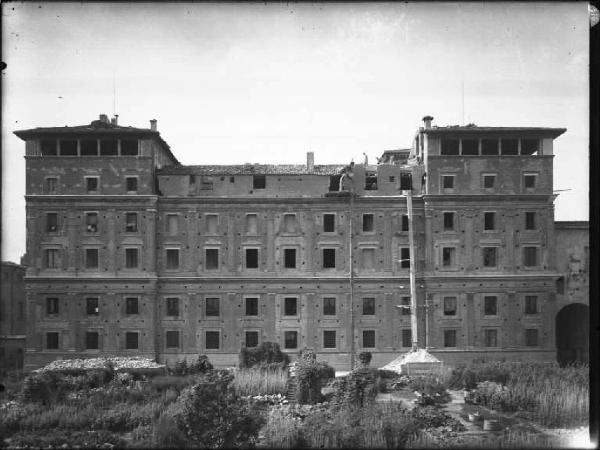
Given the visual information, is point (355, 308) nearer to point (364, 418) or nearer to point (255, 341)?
point (255, 341)

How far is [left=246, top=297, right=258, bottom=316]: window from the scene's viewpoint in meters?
39.4

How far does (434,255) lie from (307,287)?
916 centimetres

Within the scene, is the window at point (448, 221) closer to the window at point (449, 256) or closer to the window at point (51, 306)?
the window at point (449, 256)

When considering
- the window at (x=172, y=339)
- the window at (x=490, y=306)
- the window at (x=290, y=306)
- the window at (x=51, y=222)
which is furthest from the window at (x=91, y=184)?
the window at (x=490, y=306)

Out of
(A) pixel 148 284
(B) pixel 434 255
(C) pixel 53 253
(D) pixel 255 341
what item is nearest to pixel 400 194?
(B) pixel 434 255

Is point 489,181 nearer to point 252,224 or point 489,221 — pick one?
point 489,221

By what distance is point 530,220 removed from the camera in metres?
39.8

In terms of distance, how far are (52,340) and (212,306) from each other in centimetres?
1092

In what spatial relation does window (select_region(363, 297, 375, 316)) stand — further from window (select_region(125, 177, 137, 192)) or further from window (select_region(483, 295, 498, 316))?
window (select_region(125, 177, 137, 192))

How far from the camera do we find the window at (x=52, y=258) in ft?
127

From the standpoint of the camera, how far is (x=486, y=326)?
39188 mm

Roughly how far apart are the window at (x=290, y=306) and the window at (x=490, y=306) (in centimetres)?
1319

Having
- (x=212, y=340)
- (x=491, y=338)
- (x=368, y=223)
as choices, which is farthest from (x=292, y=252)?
(x=491, y=338)

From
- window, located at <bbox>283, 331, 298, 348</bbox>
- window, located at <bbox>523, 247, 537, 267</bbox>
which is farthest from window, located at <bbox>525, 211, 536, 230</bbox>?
window, located at <bbox>283, 331, 298, 348</bbox>
